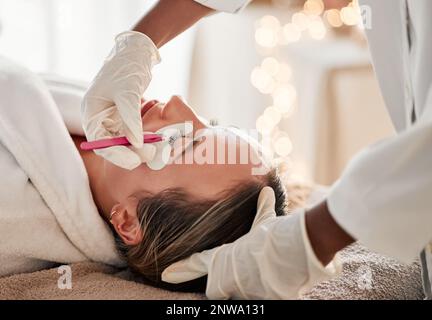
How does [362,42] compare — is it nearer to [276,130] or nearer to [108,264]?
[276,130]

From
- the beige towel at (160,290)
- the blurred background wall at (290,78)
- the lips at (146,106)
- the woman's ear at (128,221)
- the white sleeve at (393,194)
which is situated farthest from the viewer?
the blurred background wall at (290,78)

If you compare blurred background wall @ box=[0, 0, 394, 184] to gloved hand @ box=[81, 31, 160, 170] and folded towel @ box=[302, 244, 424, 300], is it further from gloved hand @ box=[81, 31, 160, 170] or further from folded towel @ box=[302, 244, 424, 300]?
folded towel @ box=[302, 244, 424, 300]

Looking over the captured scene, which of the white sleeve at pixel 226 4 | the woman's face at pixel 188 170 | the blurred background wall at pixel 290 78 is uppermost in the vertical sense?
the white sleeve at pixel 226 4

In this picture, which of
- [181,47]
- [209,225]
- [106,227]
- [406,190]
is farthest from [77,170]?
[181,47]

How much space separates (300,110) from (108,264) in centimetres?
188

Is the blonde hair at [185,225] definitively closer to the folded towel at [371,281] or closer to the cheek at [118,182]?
the cheek at [118,182]

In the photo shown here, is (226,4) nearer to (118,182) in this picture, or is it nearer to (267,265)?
(118,182)

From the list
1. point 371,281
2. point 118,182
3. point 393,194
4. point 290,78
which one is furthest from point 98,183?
point 290,78

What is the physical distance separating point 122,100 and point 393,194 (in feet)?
1.73

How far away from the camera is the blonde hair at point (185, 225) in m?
1.09

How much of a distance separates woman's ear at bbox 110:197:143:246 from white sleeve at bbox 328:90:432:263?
0.45 metres

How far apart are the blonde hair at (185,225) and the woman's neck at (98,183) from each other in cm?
10

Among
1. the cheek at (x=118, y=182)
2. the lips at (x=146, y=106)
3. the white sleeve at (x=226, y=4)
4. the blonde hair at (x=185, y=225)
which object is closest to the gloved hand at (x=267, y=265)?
the blonde hair at (x=185, y=225)

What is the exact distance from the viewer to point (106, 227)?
1193 millimetres
